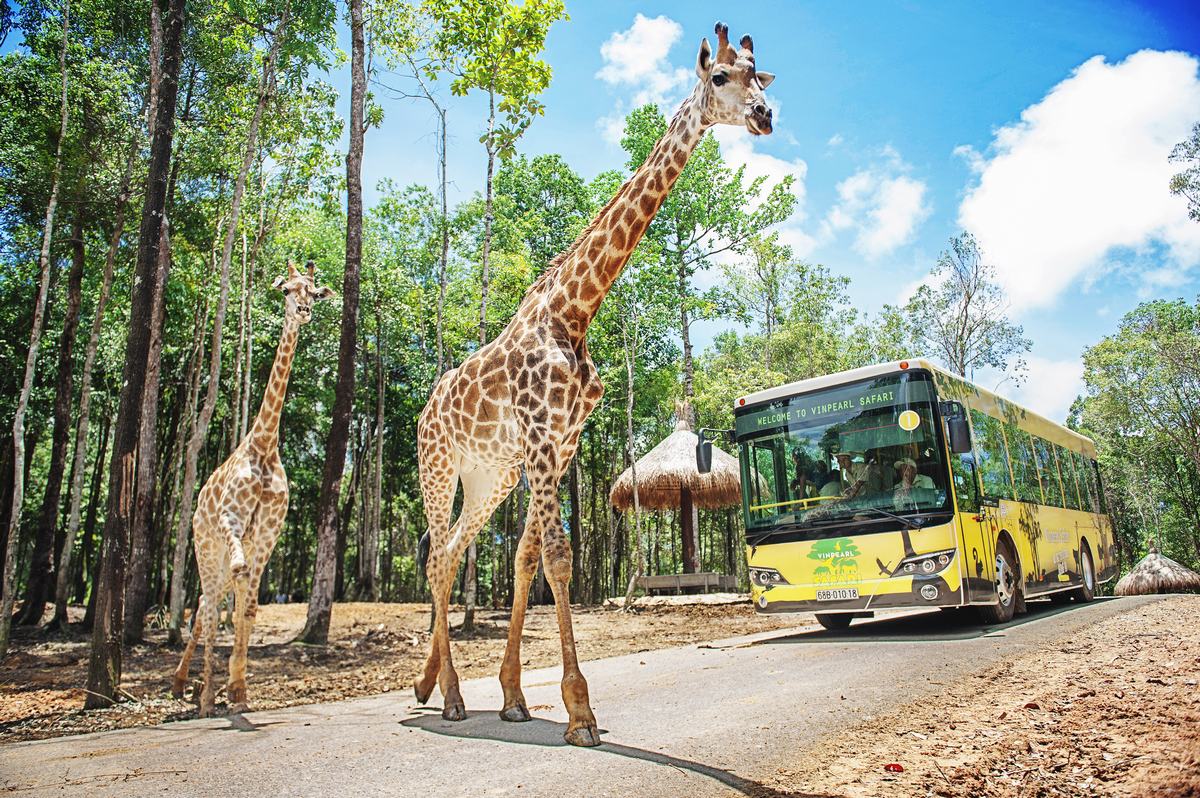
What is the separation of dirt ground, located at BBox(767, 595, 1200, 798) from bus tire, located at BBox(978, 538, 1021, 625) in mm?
3412

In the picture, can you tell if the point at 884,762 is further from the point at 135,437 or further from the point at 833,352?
the point at 833,352

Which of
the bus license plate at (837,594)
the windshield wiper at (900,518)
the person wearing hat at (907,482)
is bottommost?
the bus license plate at (837,594)

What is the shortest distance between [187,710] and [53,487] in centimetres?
1086

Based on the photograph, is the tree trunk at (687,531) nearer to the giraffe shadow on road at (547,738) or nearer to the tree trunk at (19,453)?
the tree trunk at (19,453)

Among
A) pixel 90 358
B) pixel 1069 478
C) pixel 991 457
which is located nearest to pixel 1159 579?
pixel 1069 478

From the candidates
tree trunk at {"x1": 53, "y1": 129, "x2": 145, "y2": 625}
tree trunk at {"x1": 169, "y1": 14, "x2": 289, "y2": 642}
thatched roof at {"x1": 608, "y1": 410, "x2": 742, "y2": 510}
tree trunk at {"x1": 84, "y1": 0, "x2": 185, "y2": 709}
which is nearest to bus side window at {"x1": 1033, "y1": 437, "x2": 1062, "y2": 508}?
thatched roof at {"x1": 608, "y1": 410, "x2": 742, "y2": 510}

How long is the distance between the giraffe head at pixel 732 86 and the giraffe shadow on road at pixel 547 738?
3547 mm

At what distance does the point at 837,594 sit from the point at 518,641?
5.18 metres

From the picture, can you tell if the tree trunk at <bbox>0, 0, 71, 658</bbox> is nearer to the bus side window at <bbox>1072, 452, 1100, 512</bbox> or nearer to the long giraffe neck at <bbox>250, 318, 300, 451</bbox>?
the long giraffe neck at <bbox>250, 318, 300, 451</bbox>

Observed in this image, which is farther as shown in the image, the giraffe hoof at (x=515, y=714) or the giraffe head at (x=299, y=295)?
the giraffe head at (x=299, y=295)

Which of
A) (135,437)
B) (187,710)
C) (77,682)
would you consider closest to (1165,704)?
(187,710)

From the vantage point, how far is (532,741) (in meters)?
4.03

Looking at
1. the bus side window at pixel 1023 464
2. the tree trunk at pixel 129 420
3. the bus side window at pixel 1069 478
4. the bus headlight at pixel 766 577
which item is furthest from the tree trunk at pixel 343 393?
the bus side window at pixel 1069 478

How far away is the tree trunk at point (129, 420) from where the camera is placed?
615 cm
